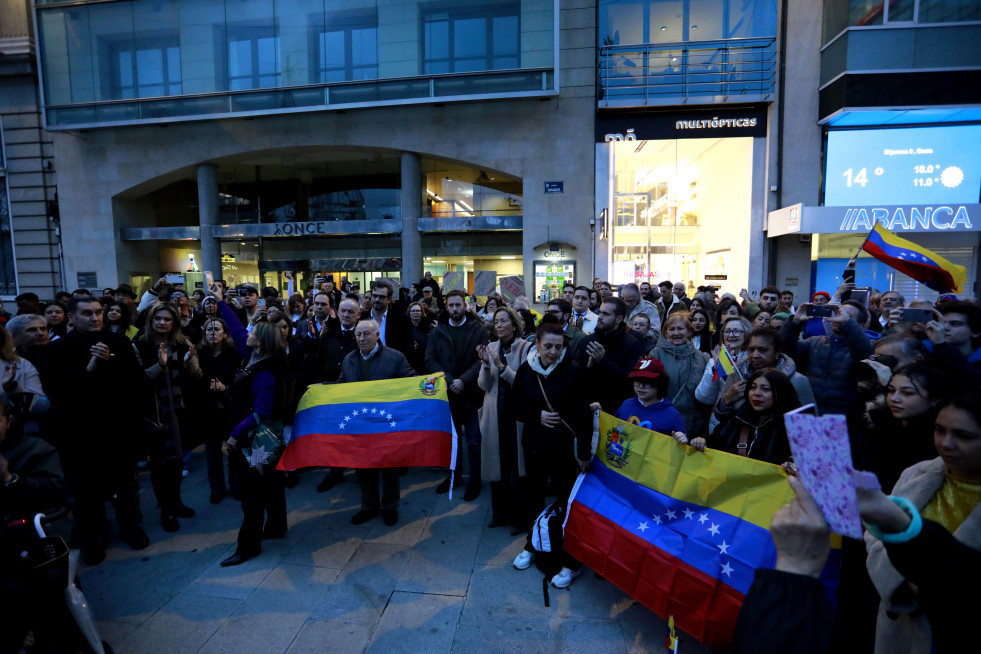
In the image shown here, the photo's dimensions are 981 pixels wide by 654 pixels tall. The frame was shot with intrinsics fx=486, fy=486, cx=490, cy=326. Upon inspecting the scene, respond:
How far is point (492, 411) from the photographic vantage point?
209 inches

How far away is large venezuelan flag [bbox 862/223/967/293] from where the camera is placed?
18.7 feet

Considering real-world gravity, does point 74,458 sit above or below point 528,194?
below

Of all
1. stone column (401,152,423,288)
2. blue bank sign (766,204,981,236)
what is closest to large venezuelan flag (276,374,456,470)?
stone column (401,152,423,288)

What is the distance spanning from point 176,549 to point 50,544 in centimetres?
244

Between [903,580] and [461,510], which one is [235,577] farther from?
[903,580]

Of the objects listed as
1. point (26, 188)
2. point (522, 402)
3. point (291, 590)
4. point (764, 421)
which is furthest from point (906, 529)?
point (26, 188)

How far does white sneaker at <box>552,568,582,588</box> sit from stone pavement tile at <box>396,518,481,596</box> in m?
0.71

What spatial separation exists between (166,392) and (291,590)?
268 centimetres

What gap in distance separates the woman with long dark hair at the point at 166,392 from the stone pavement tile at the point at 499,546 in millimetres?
3109

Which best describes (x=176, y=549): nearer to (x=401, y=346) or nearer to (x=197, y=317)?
(x=401, y=346)

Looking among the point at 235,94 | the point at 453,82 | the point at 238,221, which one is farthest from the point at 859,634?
the point at 238,221

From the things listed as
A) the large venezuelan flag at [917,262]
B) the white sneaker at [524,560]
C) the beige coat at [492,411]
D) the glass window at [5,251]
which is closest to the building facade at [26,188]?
the glass window at [5,251]

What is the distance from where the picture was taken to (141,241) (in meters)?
21.2

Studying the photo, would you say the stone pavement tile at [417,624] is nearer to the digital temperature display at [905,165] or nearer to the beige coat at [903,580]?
the beige coat at [903,580]
